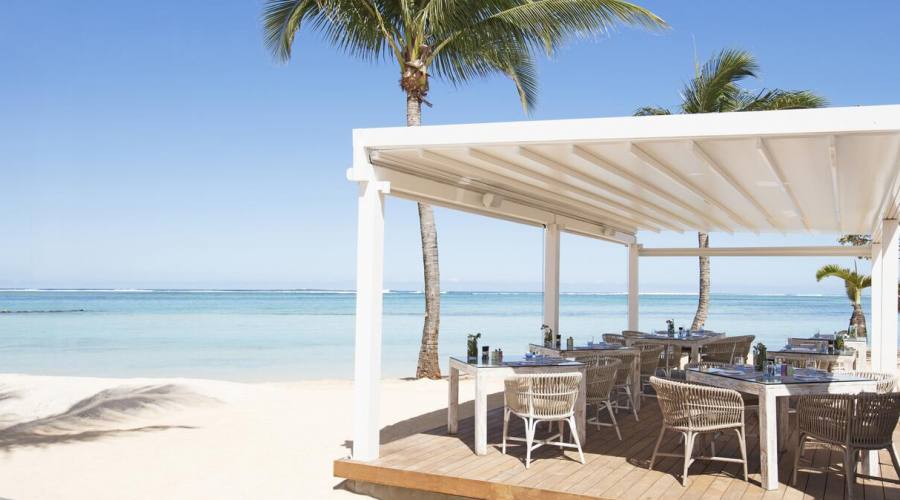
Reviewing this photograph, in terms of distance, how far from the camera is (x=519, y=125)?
18.5ft

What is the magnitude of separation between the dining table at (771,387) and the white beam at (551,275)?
3584 mm

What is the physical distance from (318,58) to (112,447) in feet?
73.4

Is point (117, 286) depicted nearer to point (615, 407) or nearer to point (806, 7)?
point (806, 7)

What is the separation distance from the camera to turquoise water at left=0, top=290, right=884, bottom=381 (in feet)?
80.0

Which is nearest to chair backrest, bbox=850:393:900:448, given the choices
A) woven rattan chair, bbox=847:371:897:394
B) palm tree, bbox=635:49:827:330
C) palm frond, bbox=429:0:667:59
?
woven rattan chair, bbox=847:371:897:394

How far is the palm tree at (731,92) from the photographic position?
16.8 metres

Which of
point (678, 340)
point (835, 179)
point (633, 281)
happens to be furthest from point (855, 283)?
point (835, 179)

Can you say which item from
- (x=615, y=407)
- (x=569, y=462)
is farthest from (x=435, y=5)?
(x=569, y=462)

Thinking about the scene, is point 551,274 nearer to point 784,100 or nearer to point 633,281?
point 633,281

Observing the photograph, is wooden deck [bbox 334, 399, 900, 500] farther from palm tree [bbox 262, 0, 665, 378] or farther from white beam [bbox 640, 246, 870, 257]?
palm tree [bbox 262, 0, 665, 378]

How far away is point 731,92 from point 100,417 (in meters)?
14.0

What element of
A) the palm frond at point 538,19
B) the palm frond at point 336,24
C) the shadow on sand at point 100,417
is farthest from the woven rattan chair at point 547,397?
the palm frond at point 336,24

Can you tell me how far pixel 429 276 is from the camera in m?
14.2

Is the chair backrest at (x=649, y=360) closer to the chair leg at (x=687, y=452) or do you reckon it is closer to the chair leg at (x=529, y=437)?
the chair leg at (x=529, y=437)
